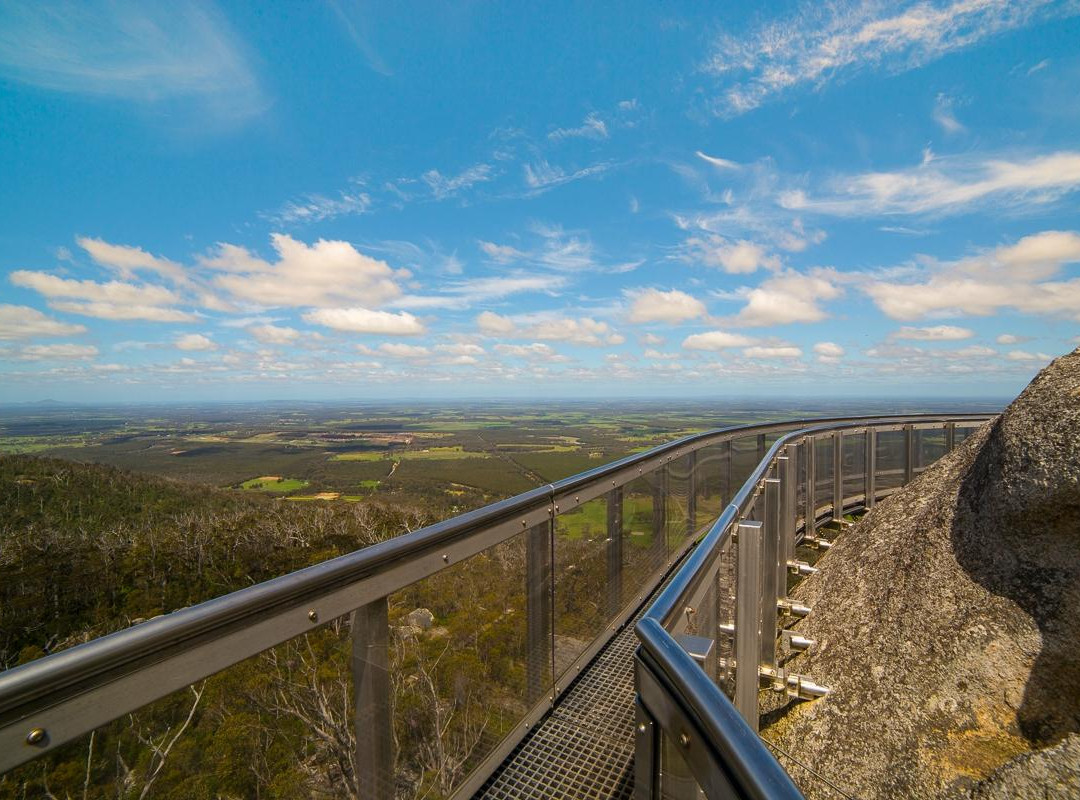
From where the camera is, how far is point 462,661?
210 centimetres

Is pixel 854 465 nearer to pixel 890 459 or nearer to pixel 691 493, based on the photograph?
pixel 890 459

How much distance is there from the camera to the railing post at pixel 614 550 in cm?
358

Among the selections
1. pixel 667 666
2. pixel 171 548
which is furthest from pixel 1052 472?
pixel 171 548

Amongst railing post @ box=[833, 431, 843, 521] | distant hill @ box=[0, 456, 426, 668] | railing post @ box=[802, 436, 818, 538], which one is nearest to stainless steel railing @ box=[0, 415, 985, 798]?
distant hill @ box=[0, 456, 426, 668]

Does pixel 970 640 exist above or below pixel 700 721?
below

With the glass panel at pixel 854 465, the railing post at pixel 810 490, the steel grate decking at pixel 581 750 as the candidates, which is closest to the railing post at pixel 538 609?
the steel grate decking at pixel 581 750

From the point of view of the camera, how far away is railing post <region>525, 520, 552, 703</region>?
2.64 meters

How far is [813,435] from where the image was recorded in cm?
620

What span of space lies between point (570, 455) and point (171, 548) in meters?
32.5

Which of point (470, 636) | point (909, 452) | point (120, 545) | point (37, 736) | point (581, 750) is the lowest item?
point (120, 545)

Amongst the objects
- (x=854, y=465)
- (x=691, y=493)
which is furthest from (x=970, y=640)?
(x=854, y=465)

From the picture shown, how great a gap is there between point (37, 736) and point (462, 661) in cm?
140

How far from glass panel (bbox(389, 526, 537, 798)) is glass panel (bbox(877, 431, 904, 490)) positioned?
7350 millimetres

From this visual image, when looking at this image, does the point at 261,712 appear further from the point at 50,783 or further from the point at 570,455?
the point at 570,455
